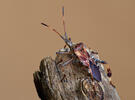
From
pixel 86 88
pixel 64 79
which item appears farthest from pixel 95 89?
pixel 64 79

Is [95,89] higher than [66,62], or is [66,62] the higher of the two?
[66,62]

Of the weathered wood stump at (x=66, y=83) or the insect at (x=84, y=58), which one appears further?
the insect at (x=84, y=58)

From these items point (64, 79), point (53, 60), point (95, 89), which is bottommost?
point (95, 89)

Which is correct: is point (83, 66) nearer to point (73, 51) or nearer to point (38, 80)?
point (73, 51)

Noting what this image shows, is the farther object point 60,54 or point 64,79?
point 60,54

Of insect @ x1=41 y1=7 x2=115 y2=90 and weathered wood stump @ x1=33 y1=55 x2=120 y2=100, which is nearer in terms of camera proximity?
weathered wood stump @ x1=33 y1=55 x2=120 y2=100

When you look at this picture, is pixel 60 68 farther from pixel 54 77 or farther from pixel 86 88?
pixel 86 88

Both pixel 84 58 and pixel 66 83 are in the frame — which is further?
pixel 84 58

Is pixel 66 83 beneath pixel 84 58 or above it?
beneath
